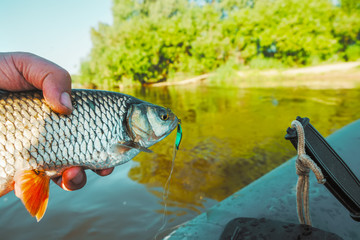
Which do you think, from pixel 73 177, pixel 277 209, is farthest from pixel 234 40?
pixel 73 177

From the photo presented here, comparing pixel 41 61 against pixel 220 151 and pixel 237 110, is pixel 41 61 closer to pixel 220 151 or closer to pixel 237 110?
pixel 220 151

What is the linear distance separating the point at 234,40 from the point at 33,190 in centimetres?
3419

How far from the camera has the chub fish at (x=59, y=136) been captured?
1.49 meters

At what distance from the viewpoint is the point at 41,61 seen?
185cm

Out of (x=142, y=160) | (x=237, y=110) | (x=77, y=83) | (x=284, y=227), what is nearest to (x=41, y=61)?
(x=284, y=227)

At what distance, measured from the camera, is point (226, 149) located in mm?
5594

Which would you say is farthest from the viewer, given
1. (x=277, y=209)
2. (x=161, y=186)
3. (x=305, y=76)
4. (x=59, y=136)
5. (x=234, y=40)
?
(x=234, y=40)

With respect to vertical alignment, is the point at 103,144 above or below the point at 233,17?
below

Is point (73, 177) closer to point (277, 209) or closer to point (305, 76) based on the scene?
point (277, 209)

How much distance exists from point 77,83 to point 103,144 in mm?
46894

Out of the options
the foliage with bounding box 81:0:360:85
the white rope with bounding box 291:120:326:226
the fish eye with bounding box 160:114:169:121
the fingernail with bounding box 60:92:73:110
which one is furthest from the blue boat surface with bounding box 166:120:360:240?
the foliage with bounding box 81:0:360:85

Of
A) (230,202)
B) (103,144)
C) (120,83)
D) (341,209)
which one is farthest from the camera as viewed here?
(120,83)

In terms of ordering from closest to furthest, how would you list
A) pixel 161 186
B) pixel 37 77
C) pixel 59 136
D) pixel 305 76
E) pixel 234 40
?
pixel 59 136, pixel 37 77, pixel 161 186, pixel 305 76, pixel 234 40

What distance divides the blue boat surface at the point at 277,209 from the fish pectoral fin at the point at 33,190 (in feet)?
3.53
